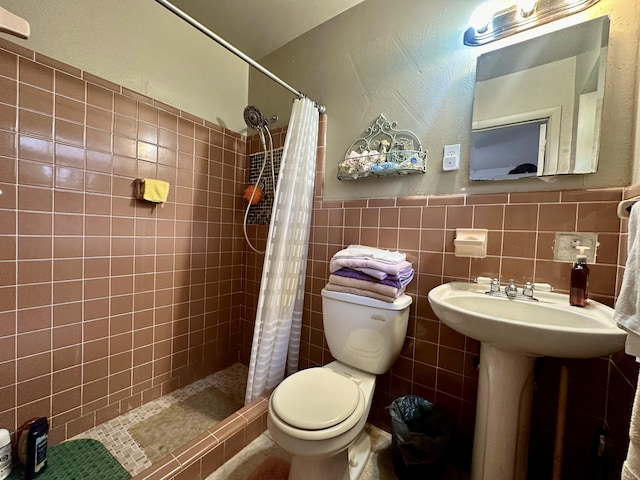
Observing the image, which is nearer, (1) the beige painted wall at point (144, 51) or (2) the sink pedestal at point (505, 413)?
(2) the sink pedestal at point (505, 413)

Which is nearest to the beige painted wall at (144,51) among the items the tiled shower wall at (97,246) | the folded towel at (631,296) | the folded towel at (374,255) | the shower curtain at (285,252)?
the tiled shower wall at (97,246)

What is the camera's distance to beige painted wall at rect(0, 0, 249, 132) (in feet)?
3.86

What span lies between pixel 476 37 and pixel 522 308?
1159 mm

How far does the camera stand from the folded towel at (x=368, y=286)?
111 centimetres

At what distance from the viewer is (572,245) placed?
3.18 ft

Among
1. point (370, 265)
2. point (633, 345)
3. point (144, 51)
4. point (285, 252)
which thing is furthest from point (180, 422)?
point (144, 51)

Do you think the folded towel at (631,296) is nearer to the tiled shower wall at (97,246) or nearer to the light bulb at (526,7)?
the light bulb at (526,7)

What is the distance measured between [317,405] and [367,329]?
0.39m

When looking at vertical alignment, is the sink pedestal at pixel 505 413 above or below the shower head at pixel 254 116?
below

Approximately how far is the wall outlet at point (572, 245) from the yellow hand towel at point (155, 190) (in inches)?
76.3

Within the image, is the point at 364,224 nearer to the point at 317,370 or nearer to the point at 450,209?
the point at 450,209

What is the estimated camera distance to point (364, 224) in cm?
145

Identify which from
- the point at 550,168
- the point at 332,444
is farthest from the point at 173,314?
the point at 550,168

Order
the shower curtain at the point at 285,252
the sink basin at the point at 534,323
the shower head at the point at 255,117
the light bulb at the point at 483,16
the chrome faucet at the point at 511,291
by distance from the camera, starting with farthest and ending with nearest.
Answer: the shower head at the point at 255,117
the shower curtain at the point at 285,252
the light bulb at the point at 483,16
the chrome faucet at the point at 511,291
the sink basin at the point at 534,323
